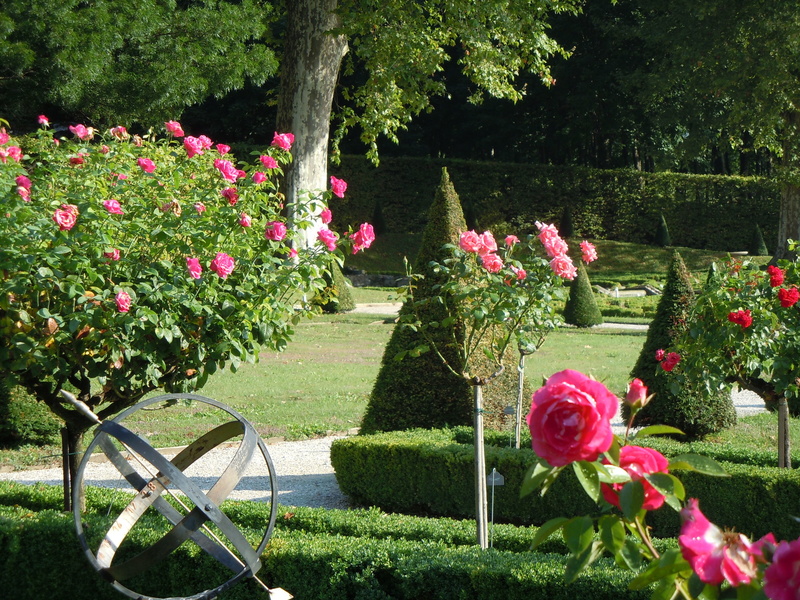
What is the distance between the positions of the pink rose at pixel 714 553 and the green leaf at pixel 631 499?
0.25 meters

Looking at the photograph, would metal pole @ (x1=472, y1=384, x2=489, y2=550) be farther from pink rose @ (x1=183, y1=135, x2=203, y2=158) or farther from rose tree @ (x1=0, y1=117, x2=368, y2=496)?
pink rose @ (x1=183, y1=135, x2=203, y2=158)

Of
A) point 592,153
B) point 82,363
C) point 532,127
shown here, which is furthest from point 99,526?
point 592,153

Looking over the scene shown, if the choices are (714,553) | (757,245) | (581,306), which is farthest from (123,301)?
(757,245)

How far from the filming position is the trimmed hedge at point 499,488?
5812 mm

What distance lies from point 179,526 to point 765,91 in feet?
76.4

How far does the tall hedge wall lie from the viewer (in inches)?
1307

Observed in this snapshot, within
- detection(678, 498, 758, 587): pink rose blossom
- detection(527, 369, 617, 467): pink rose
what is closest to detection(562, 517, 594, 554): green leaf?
detection(527, 369, 617, 467): pink rose

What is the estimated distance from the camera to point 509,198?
111 ft

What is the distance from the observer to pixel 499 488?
253 inches

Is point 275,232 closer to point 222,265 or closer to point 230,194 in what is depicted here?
point 230,194

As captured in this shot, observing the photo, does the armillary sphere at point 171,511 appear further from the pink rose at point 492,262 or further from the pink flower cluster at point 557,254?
the pink flower cluster at point 557,254

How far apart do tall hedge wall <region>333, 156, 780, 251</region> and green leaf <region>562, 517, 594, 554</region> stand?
31478 mm

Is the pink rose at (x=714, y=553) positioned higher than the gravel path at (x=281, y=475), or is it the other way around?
the pink rose at (x=714, y=553)

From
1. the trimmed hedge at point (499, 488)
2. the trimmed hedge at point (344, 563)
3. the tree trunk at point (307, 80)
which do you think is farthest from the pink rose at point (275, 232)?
the tree trunk at point (307, 80)
